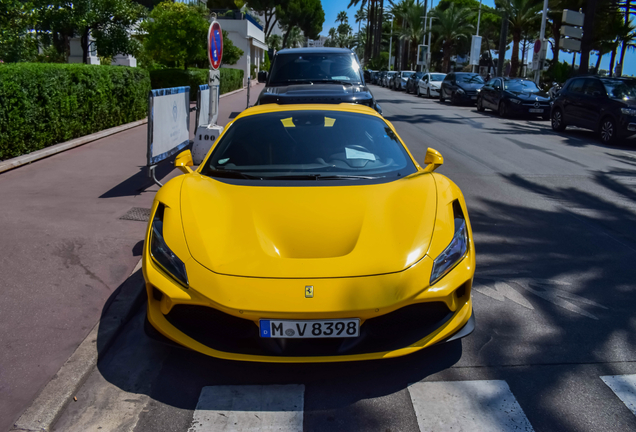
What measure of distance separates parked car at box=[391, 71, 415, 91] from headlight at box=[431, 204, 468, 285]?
38.6 metres

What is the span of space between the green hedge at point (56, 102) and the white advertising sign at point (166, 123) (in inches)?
93.5

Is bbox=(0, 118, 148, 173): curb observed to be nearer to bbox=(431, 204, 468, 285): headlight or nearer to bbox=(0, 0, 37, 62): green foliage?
bbox=(0, 0, 37, 62): green foliage

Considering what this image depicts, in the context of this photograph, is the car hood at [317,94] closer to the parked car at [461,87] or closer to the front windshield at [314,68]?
the front windshield at [314,68]

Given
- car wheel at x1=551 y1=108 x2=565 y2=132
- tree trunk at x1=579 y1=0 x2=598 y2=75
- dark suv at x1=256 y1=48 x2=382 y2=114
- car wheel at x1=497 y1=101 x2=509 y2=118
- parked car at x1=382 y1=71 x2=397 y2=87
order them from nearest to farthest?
dark suv at x1=256 y1=48 x2=382 y2=114 < car wheel at x1=551 y1=108 x2=565 y2=132 < car wheel at x1=497 y1=101 x2=509 y2=118 < tree trunk at x1=579 y1=0 x2=598 y2=75 < parked car at x1=382 y1=71 x2=397 y2=87

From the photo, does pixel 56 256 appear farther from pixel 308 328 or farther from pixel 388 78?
pixel 388 78

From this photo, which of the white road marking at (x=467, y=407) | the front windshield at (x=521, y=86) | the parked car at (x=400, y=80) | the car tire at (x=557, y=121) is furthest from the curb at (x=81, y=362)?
the parked car at (x=400, y=80)

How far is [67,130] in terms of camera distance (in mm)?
10969

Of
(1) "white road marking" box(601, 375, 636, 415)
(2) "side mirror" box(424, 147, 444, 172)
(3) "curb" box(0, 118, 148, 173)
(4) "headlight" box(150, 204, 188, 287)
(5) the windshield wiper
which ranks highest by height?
(2) "side mirror" box(424, 147, 444, 172)

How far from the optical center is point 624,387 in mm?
3211

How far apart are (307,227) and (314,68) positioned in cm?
808

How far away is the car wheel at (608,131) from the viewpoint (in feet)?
46.4

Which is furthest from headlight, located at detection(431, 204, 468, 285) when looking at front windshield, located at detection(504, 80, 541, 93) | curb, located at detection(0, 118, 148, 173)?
front windshield, located at detection(504, 80, 541, 93)

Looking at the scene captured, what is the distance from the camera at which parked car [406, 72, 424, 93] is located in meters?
36.4

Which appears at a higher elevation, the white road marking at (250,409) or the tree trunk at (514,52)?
the tree trunk at (514,52)
